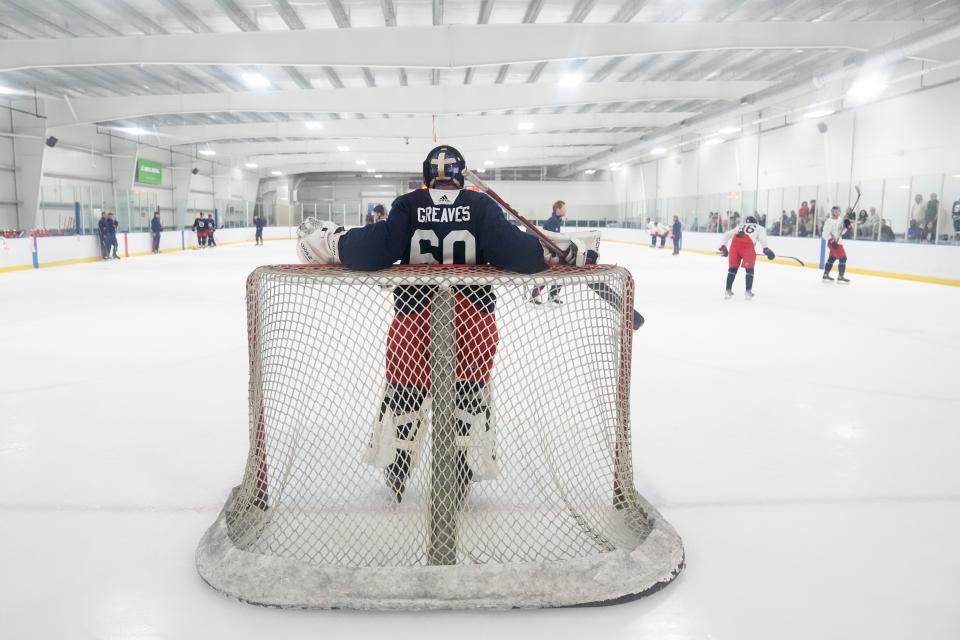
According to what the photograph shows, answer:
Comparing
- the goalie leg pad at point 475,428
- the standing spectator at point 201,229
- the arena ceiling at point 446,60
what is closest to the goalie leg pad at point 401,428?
the goalie leg pad at point 475,428

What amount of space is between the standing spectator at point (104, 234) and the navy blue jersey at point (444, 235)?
15869 mm

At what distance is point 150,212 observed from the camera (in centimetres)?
1989

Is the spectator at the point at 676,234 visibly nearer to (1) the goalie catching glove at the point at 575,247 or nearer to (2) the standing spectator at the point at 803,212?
(2) the standing spectator at the point at 803,212

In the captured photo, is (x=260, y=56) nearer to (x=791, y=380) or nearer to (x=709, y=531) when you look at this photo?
(x=791, y=380)

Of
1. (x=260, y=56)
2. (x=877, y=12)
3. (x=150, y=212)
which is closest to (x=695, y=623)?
(x=260, y=56)

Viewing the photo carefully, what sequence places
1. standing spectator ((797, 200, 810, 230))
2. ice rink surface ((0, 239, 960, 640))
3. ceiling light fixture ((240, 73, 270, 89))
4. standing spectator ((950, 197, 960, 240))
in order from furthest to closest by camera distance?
1. standing spectator ((797, 200, 810, 230))
2. ceiling light fixture ((240, 73, 270, 89))
3. standing spectator ((950, 197, 960, 240))
4. ice rink surface ((0, 239, 960, 640))

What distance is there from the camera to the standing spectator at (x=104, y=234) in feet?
50.7

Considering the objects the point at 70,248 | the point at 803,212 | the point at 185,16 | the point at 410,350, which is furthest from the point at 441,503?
the point at 803,212

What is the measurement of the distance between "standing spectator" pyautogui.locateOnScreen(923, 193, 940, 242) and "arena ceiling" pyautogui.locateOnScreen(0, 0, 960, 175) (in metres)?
2.22

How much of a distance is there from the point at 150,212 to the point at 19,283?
395 inches

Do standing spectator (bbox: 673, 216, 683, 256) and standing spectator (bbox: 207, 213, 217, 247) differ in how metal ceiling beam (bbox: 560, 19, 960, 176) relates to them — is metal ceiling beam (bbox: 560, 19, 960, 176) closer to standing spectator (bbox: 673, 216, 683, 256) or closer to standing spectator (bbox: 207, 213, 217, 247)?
standing spectator (bbox: 673, 216, 683, 256)

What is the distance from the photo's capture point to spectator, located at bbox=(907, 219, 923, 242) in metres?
11.8

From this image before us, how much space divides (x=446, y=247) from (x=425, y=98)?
13267 millimetres

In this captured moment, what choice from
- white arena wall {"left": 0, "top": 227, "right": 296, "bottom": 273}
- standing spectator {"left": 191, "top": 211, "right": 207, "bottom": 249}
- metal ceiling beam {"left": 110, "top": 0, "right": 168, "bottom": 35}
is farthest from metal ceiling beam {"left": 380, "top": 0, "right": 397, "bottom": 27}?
standing spectator {"left": 191, "top": 211, "right": 207, "bottom": 249}
